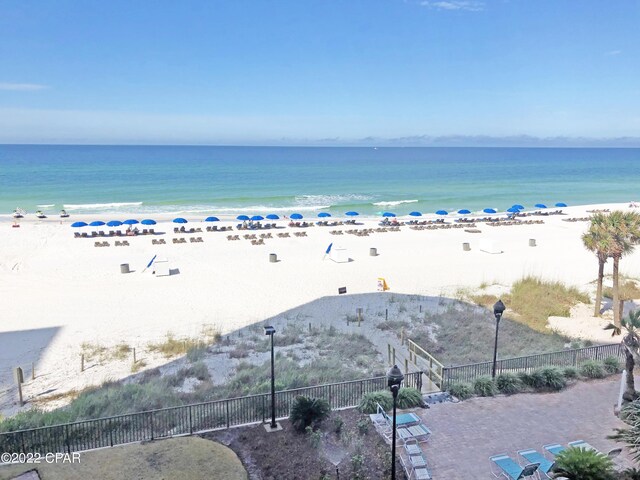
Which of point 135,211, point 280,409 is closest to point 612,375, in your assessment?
point 280,409

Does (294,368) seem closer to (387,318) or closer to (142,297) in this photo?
(387,318)

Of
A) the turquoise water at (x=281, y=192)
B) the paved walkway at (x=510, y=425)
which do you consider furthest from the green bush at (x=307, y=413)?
the turquoise water at (x=281, y=192)

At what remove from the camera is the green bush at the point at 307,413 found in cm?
1055

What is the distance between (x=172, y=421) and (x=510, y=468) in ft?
22.2

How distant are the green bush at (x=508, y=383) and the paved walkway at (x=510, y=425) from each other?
0.23 metres

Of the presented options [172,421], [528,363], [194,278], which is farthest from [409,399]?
[194,278]

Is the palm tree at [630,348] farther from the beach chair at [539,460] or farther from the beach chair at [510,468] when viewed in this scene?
the beach chair at [510,468]

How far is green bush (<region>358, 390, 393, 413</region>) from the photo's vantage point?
1128 centimetres

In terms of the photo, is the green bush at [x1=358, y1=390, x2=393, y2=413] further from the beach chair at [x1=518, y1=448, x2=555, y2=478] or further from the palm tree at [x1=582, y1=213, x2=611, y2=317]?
the palm tree at [x1=582, y1=213, x2=611, y2=317]

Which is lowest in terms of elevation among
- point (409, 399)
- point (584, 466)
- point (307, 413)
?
point (409, 399)

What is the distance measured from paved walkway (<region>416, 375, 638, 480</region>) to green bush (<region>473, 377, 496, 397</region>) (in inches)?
8.1

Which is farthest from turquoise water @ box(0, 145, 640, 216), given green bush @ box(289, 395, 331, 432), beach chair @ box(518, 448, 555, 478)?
beach chair @ box(518, 448, 555, 478)

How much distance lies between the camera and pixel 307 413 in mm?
10609

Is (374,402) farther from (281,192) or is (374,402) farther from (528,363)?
(281,192)
